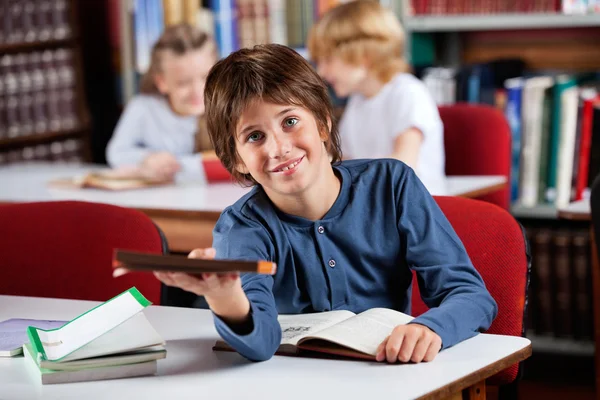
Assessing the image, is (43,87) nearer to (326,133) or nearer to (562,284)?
(562,284)

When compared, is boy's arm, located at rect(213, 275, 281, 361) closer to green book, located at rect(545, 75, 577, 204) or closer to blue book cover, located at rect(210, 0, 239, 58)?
green book, located at rect(545, 75, 577, 204)

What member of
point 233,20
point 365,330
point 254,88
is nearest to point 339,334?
point 365,330

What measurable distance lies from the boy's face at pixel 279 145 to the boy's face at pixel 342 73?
1636mm

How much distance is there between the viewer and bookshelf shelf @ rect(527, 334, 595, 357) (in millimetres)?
3547

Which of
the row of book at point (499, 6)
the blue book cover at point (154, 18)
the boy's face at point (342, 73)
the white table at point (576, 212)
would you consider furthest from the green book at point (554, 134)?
the blue book cover at point (154, 18)

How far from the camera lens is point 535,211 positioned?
11.6ft

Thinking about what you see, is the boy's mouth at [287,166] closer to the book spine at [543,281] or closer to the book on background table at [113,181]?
the book on background table at [113,181]

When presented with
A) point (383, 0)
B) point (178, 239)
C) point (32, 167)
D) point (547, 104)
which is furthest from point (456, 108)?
point (32, 167)

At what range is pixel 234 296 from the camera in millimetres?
1364

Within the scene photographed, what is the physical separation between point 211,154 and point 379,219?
1478 mm

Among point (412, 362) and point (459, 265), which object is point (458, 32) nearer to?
point (459, 265)

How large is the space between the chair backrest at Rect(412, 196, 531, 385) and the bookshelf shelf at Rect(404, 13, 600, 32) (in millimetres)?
1756

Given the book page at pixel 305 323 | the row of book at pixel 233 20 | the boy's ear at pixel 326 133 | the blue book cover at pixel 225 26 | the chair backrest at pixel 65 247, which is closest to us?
the book page at pixel 305 323

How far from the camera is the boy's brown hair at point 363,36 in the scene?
3.21 meters
